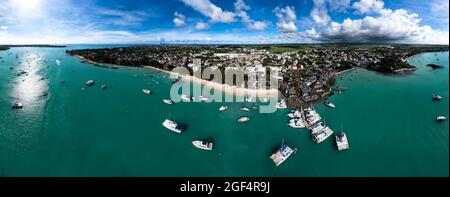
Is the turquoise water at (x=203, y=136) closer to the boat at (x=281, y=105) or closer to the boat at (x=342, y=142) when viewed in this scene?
the boat at (x=342, y=142)

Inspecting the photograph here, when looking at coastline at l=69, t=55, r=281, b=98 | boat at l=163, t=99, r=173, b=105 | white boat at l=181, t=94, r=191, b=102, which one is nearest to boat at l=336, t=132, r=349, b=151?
coastline at l=69, t=55, r=281, b=98

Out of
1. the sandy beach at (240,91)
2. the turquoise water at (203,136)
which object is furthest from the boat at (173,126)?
the sandy beach at (240,91)

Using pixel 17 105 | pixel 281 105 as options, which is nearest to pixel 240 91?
pixel 281 105

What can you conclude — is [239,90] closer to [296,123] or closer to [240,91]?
[240,91]

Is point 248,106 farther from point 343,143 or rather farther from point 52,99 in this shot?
→ point 52,99
